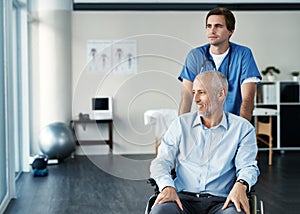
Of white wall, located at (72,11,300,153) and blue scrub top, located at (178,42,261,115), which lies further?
white wall, located at (72,11,300,153)

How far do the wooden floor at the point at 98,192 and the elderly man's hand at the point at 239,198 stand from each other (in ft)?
6.80

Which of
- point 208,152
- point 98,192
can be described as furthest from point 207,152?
point 98,192

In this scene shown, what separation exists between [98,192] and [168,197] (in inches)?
114

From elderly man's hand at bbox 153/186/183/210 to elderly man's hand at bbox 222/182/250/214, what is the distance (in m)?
0.21

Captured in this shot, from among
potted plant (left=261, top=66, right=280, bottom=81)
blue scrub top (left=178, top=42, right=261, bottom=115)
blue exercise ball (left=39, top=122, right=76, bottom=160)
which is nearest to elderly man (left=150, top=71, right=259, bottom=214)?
blue scrub top (left=178, top=42, right=261, bottom=115)

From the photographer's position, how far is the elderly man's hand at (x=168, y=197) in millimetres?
2260

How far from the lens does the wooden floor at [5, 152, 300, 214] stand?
4.36 meters

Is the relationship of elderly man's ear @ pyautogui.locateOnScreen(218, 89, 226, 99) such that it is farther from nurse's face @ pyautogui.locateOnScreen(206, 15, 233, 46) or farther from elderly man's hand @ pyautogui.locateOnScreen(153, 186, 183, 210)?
elderly man's hand @ pyautogui.locateOnScreen(153, 186, 183, 210)

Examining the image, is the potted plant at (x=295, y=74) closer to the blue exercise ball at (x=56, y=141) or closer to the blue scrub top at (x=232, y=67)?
the blue exercise ball at (x=56, y=141)

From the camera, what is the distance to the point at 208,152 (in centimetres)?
238

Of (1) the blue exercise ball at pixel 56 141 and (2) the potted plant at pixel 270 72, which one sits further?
(2) the potted plant at pixel 270 72

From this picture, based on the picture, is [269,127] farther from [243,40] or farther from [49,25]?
[49,25]

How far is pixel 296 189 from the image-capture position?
16.9ft

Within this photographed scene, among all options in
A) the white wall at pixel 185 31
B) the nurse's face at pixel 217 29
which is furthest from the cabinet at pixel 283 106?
the nurse's face at pixel 217 29
